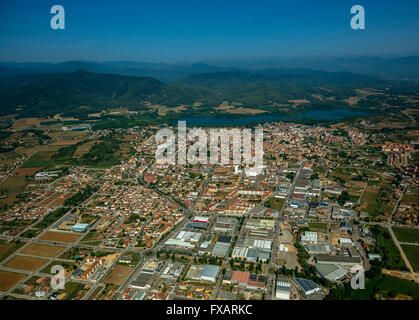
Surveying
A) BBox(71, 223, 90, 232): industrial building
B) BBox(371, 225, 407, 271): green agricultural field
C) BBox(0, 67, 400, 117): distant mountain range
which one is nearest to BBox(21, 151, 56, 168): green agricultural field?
BBox(71, 223, 90, 232): industrial building

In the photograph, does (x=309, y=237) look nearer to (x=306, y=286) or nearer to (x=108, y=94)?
(x=306, y=286)

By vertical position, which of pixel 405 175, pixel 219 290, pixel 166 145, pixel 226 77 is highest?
pixel 226 77

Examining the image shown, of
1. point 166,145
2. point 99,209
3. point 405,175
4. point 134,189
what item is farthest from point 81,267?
point 405,175

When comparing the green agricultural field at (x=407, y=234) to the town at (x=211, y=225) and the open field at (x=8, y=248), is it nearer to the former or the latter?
the town at (x=211, y=225)

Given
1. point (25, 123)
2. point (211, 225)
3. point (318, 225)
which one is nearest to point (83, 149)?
point (25, 123)

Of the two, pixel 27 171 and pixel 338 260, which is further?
pixel 27 171
